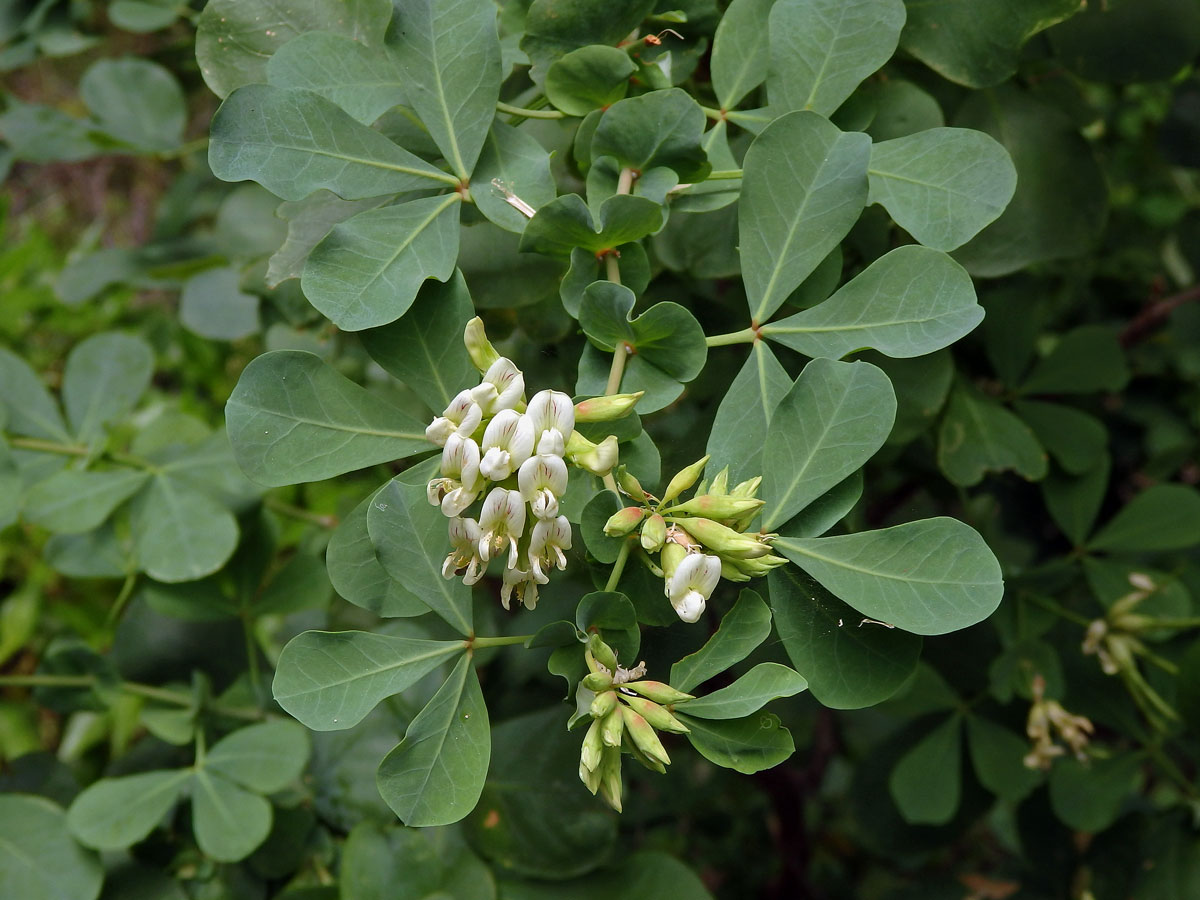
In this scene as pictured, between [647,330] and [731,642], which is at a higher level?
[647,330]

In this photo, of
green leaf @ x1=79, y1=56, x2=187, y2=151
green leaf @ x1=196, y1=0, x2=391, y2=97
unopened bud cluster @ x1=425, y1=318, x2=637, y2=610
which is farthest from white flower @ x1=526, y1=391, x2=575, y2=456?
green leaf @ x1=79, y1=56, x2=187, y2=151

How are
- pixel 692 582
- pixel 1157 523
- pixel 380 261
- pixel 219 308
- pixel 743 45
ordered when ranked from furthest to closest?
pixel 219 308 → pixel 1157 523 → pixel 743 45 → pixel 380 261 → pixel 692 582

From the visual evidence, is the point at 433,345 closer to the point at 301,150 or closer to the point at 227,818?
the point at 301,150

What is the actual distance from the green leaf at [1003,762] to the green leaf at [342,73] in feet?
3.47

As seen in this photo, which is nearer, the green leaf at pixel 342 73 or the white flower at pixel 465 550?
the white flower at pixel 465 550

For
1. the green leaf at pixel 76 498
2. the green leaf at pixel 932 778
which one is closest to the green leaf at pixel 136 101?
the green leaf at pixel 76 498

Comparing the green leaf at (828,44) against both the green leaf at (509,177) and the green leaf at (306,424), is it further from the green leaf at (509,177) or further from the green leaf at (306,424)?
the green leaf at (306,424)

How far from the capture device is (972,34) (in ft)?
2.76

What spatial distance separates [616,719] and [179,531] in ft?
2.35

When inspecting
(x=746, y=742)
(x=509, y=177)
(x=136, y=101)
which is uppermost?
(x=509, y=177)

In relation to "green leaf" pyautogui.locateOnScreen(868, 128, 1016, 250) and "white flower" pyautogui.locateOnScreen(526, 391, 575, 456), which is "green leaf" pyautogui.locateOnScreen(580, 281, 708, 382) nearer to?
"white flower" pyautogui.locateOnScreen(526, 391, 575, 456)

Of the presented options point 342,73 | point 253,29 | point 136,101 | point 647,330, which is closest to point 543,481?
point 647,330

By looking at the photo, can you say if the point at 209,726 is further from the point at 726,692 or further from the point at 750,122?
the point at 750,122

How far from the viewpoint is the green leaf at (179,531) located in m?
1.07
